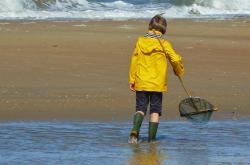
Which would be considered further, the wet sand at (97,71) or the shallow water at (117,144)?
the wet sand at (97,71)

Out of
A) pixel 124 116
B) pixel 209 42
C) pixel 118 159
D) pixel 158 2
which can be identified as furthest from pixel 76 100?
pixel 158 2

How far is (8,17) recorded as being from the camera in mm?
24406

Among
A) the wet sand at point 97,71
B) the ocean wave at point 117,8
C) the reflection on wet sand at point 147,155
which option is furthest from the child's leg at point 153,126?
the ocean wave at point 117,8

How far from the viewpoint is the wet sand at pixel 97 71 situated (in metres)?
10.6

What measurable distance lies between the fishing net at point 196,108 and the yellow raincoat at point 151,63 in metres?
0.46

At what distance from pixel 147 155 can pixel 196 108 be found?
1.09m

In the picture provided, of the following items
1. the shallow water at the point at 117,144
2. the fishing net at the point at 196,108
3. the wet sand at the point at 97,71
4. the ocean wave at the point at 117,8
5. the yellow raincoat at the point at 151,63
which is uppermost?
the yellow raincoat at the point at 151,63

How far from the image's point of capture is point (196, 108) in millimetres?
8844

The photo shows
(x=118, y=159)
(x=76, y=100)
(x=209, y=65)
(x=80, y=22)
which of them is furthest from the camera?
(x=80, y=22)

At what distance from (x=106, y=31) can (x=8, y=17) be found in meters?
5.88

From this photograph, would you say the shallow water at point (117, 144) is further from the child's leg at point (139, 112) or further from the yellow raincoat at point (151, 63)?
the yellow raincoat at point (151, 63)

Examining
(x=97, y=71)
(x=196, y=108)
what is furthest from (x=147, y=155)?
(x=97, y=71)

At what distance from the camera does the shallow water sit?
25.2ft

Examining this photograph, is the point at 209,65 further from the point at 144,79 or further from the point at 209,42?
the point at 144,79
